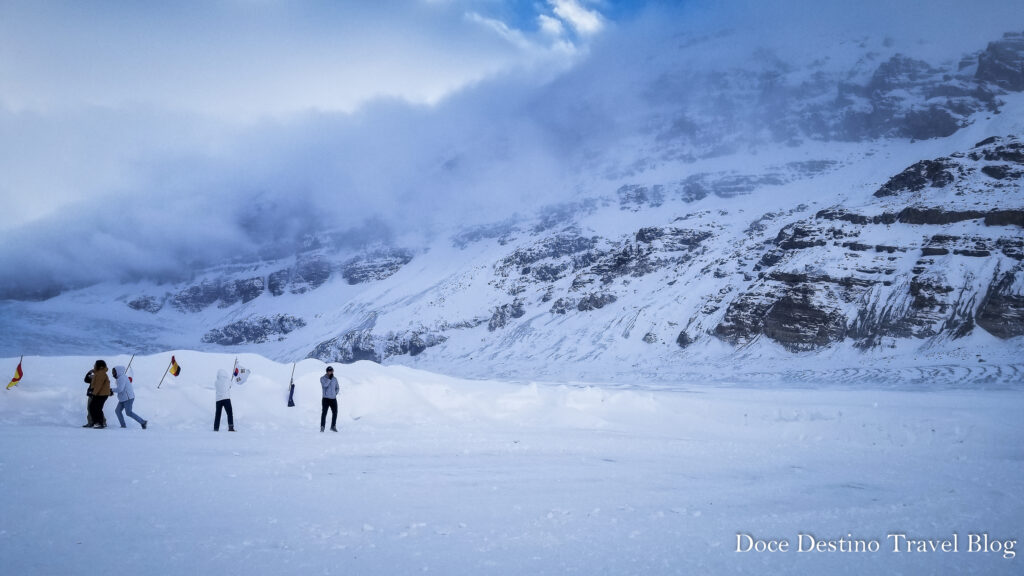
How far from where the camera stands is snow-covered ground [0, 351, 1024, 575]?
501 cm

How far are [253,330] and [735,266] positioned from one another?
5613 inches

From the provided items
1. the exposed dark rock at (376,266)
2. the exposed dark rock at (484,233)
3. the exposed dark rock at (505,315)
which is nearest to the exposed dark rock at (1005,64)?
the exposed dark rock at (484,233)

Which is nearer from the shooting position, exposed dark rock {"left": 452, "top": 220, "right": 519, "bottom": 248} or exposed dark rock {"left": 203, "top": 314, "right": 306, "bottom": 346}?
exposed dark rock {"left": 203, "top": 314, "right": 306, "bottom": 346}

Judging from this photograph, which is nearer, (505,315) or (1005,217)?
(1005,217)

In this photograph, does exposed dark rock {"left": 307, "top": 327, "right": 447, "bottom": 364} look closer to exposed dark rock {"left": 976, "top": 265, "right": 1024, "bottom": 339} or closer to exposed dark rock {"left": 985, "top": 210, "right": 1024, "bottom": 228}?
exposed dark rock {"left": 976, "top": 265, "right": 1024, "bottom": 339}

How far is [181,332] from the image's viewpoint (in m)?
155

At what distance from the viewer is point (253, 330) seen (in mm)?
163750

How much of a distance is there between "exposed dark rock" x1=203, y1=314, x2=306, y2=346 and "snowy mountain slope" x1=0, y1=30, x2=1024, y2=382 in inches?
24.5

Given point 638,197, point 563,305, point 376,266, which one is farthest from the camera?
point 376,266

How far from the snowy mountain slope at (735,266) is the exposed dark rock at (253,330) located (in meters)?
0.62

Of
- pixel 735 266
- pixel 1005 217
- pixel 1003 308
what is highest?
pixel 1005 217

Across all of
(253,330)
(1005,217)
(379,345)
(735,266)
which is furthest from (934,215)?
(253,330)

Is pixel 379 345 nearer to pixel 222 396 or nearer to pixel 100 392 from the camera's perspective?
pixel 222 396

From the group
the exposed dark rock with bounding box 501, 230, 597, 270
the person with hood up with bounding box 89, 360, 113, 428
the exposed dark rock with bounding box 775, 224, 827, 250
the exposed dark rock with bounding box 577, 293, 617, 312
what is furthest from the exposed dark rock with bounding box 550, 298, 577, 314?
the person with hood up with bounding box 89, 360, 113, 428
